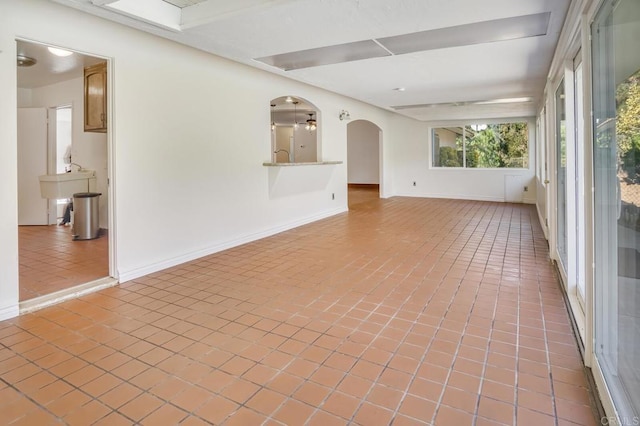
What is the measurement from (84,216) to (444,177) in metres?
8.40

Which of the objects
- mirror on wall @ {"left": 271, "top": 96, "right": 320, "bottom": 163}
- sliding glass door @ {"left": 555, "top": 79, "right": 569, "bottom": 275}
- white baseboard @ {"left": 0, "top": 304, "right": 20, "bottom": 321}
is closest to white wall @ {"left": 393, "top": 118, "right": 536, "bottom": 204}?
mirror on wall @ {"left": 271, "top": 96, "right": 320, "bottom": 163}

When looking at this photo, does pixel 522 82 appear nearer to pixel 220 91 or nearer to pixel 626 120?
pixel 220 91

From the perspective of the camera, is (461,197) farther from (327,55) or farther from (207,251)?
(207,251)

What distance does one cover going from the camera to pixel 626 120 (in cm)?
148

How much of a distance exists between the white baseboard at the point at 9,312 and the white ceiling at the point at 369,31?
7.80 ft

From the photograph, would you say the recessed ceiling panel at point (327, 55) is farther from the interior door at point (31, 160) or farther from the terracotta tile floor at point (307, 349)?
the interior door at point (31, 160)

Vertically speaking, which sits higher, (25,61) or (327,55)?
(25,61)

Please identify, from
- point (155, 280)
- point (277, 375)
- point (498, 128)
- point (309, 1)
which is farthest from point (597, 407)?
point (498, 128)

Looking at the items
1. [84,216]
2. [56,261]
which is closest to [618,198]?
[56,261]

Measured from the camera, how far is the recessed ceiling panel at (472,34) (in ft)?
10.7

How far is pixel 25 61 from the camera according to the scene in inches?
190

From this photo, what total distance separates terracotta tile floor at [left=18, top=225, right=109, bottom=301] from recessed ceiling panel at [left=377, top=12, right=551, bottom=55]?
3.80 metres

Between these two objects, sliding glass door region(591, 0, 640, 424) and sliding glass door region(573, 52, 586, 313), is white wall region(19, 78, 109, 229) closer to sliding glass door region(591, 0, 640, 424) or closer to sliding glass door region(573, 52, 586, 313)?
sliding glass door region(573, 52, 586, 313)

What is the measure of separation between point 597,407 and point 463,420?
64 centimetres
